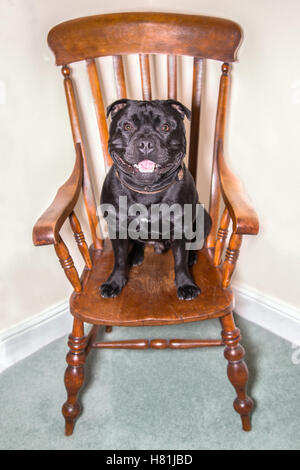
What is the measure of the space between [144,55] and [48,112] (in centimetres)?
35

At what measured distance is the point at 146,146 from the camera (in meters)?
0.85

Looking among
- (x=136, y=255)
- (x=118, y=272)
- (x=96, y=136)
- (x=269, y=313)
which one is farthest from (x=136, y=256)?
(x=269, y=313)

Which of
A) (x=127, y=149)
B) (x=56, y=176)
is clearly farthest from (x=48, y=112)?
(x=127, y=149)

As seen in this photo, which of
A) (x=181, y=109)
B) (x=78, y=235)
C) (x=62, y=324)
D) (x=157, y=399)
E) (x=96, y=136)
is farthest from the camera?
(x=62, y=324)

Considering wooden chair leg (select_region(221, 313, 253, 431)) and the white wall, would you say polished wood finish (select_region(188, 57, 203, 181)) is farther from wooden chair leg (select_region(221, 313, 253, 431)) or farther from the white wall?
wooden chair leg (select_region(221, 313, 253, 431))

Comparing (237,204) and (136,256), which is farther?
(136,256)

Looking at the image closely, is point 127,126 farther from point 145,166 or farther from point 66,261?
point 66,261

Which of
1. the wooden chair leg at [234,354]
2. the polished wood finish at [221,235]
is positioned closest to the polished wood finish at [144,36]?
the polished wood finish at [221,235]

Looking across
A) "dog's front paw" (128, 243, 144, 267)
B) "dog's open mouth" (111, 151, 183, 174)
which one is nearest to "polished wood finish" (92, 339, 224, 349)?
"dog's front paw" (128, 243, 144, 267)

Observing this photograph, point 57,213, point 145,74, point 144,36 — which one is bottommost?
point 57,213

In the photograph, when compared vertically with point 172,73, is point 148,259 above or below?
below

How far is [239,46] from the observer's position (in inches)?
42.2

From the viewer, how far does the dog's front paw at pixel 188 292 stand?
962 millimetres

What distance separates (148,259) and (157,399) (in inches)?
17.2
